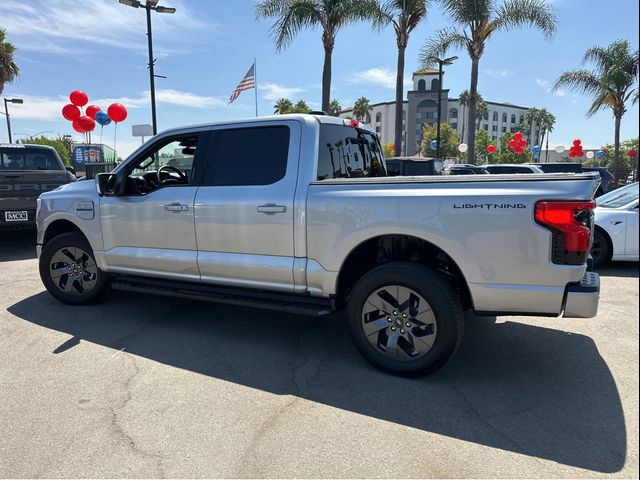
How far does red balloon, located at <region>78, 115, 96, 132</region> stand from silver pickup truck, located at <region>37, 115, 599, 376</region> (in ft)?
50.8

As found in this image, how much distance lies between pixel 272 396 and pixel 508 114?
141987 mm

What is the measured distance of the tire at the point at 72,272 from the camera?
515cm

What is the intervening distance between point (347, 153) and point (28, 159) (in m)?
8.42

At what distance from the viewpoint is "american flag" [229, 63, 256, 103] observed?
17.6m

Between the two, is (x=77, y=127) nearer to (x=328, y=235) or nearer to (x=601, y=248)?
(x=328, y=235)

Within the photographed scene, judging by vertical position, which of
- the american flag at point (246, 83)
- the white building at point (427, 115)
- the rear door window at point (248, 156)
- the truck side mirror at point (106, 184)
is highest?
the white building at point (427, 115)

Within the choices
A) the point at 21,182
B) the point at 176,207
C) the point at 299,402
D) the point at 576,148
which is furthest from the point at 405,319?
the point at 576,148

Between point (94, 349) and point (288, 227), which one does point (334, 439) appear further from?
point (94, 349)

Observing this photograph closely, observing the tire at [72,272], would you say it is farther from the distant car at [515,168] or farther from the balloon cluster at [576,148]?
the balloon cluster at [576,148]

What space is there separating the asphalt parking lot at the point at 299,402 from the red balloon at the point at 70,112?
1558cm

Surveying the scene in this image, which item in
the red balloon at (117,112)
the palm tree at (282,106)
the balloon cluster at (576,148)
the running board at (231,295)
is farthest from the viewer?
the palm tree at (282,106)

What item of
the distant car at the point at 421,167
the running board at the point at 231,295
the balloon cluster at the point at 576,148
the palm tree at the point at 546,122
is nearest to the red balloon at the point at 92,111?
the distant car at the point at 421,167

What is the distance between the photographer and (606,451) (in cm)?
255

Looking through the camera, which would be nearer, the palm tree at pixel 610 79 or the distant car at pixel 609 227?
the distant car at pixel 609 227
